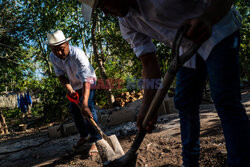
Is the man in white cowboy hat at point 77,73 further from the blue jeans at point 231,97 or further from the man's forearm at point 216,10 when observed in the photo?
the man's forearm at point 216,10

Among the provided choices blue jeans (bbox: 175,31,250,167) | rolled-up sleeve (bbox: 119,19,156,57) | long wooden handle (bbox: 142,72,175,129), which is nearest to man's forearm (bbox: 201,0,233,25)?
blue jeans (bbox: 175,31,250,167)

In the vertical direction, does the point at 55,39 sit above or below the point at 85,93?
above

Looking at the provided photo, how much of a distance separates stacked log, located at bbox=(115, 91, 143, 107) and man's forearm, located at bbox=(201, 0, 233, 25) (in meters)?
6.83

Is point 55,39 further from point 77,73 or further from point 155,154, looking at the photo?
point 155,154

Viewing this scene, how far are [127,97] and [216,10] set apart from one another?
7.50 meters

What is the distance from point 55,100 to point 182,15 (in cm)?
711

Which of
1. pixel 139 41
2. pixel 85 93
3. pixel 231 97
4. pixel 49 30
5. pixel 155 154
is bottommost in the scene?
pixel 155 154

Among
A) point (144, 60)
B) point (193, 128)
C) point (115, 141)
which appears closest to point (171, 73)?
point (144, 60)

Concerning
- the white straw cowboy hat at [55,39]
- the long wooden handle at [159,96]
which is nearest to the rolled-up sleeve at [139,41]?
the long wooden handle at [159,96]

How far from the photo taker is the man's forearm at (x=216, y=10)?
41.0 inches

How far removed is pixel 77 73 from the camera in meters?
2.93

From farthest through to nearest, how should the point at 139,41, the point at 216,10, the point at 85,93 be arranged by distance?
the point at 85,93, the point at 139,41, the point at 216,10

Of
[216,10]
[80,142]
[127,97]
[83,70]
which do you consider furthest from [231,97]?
[127,97]

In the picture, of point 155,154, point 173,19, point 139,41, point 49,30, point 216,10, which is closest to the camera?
point 216,10
